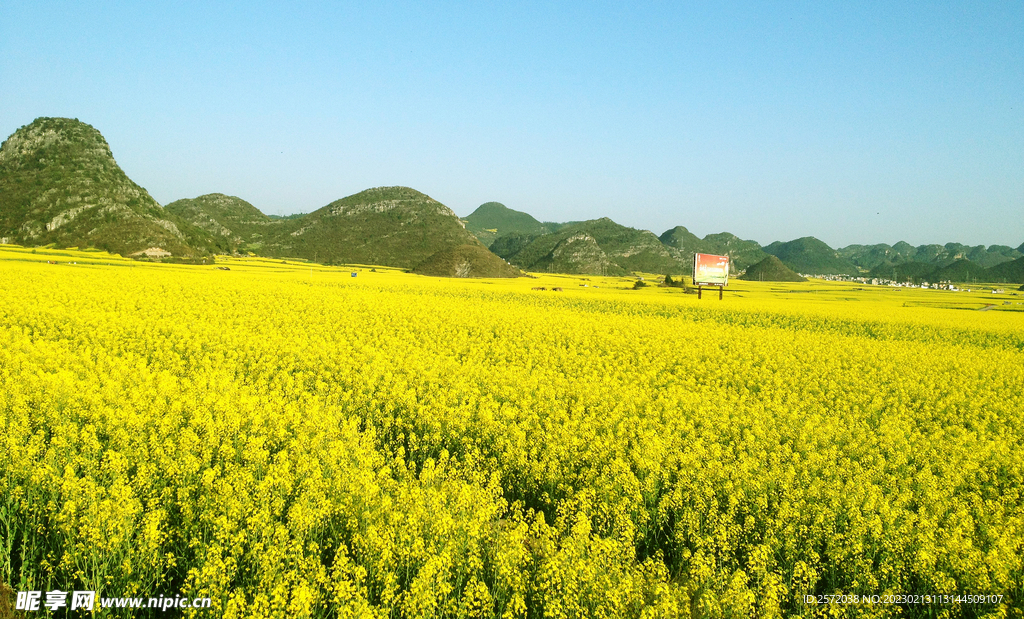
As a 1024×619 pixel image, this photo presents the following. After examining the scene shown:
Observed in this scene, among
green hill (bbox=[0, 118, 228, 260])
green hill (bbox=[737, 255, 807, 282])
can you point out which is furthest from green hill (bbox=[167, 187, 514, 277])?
green hill (bbox=[737, 255, 807, 282])

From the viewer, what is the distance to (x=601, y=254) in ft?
494

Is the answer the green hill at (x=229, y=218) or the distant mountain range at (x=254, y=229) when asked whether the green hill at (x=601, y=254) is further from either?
the green hill at (x=229, y=218)

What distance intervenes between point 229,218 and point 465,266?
4238 inches

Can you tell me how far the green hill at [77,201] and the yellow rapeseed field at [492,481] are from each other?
6792 centimetres

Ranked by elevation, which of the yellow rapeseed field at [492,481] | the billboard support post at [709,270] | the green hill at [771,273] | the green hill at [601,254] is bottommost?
the yellow rapeseed field at [492,481]

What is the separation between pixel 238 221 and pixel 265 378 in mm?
165800

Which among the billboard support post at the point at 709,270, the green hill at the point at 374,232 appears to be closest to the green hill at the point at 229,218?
the green hill at the point at 374,232

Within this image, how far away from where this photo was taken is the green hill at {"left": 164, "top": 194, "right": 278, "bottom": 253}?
13409 centimetres

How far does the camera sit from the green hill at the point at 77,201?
6856 cm

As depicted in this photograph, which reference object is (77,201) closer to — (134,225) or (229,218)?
(134,225)

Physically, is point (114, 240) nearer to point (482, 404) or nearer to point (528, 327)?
point (528, 327)

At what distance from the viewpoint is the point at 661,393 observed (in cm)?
1055

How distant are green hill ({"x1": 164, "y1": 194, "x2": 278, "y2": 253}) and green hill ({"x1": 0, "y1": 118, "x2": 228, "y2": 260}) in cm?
3356

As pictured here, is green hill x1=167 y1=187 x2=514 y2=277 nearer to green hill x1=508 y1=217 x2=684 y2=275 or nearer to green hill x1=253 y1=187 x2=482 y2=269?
green hill x1=253 y1=187 x2=482 y2=269
